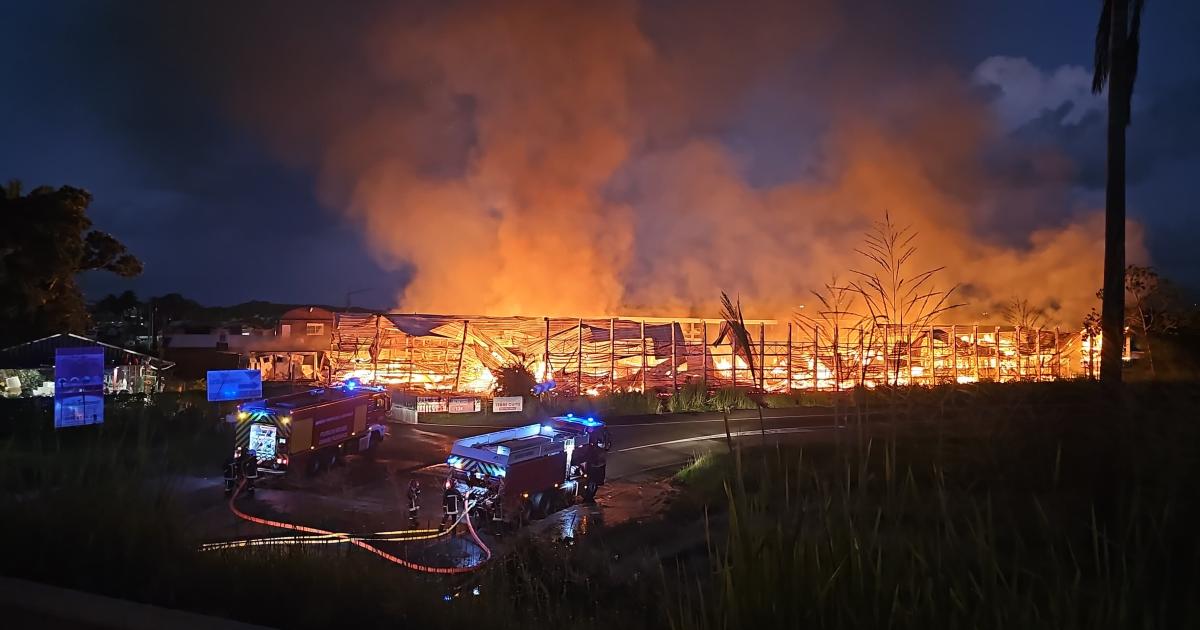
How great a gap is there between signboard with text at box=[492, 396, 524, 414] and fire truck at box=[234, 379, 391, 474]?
6.83 m

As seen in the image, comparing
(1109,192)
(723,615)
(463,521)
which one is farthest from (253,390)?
(1109,192)

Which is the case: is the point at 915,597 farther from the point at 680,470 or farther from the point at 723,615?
the point at 680,470

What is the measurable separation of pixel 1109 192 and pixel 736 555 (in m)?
11.7

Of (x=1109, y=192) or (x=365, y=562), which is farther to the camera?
(x=1109, y=192)

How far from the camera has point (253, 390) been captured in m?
17.7

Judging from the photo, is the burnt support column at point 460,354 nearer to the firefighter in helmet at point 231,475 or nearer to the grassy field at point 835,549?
the firefighter in helmet at point 231,475

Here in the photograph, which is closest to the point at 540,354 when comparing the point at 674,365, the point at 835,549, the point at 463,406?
the point at 674,365

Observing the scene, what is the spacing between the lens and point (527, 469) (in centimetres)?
981

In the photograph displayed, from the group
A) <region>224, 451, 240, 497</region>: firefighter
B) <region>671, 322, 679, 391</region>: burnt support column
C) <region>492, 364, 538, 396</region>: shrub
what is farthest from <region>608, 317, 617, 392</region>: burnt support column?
<region>224, 451, 240, 497</region>: firefighter

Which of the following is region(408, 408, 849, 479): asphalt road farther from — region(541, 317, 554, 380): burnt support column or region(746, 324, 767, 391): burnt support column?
region(541, 317, 554, 380): burnt support column

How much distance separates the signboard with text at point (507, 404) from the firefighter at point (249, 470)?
10.0 meters

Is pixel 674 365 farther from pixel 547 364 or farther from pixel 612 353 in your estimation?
pixel 547 364

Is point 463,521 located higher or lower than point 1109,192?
lower

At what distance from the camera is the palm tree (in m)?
11.6
